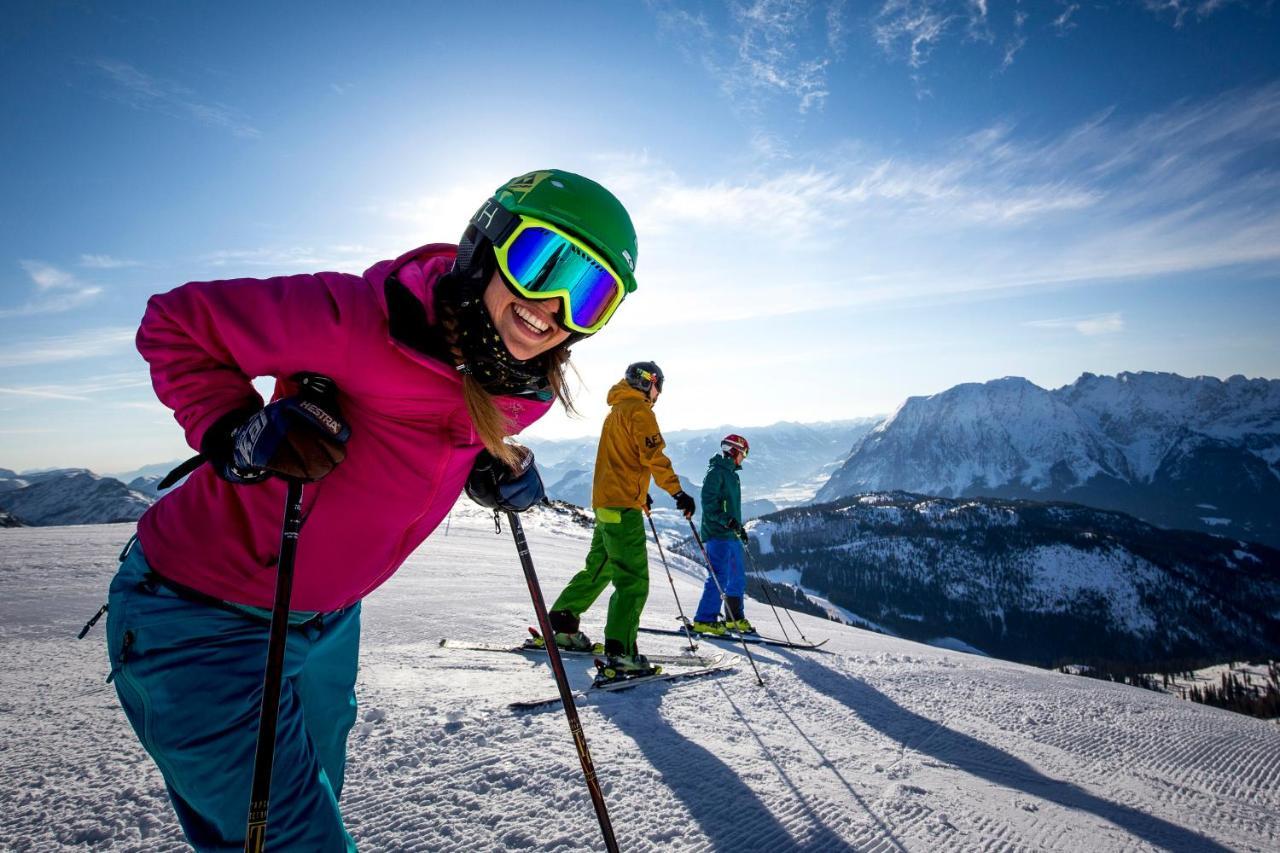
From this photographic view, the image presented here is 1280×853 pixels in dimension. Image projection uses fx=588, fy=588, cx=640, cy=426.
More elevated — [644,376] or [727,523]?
[644,376]

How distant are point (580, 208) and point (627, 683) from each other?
3791 mm

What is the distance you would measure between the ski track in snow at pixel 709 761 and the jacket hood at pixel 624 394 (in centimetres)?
269

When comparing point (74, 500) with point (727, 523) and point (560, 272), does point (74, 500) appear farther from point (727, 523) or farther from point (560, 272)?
point (560, 272)

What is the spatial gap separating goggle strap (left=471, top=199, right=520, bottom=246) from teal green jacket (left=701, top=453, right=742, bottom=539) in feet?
24.2

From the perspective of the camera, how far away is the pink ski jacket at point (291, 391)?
1.64 meters

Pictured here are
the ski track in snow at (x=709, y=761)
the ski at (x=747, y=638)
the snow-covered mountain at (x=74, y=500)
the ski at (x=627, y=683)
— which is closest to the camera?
the ski track in snow at (x=709, y=761)

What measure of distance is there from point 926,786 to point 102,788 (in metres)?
3.89

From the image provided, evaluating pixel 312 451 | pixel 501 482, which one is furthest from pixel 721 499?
pixel 312 451

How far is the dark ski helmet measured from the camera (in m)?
6.43

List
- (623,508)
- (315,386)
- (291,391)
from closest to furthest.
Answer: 1. (315,386)
2. (291,391)
3. (623,508)

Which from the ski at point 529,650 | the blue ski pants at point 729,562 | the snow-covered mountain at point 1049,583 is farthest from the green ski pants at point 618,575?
the snow-covered mountain at point 1049,583

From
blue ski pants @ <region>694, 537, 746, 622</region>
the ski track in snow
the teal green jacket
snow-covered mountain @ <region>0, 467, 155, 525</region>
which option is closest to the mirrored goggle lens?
the ski track in snow

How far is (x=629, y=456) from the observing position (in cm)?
605

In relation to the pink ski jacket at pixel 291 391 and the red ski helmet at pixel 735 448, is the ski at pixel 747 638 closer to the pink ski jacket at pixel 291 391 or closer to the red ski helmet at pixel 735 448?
the red ski helmet at pixel 735 448
